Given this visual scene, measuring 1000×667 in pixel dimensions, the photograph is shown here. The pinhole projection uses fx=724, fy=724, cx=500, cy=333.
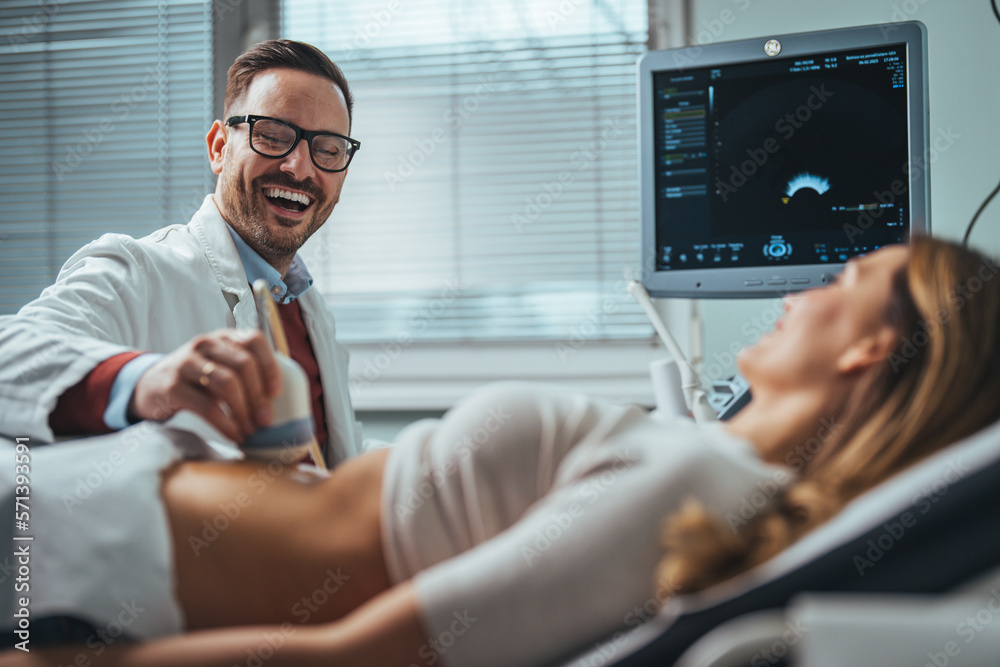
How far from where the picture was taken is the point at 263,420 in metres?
0.69

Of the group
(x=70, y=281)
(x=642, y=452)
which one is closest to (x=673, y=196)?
(x=642, y=452)

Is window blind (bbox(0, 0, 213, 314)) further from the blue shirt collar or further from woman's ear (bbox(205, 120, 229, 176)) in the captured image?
the blue shirt collar

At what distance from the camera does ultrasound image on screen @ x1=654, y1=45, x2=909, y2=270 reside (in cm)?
134

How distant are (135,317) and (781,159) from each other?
3.90 ft

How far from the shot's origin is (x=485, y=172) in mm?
1992

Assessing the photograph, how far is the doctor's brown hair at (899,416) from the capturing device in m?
0.55

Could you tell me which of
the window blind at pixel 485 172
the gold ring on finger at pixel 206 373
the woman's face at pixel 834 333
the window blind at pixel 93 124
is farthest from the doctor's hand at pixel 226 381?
the window blind at pixel 93 124

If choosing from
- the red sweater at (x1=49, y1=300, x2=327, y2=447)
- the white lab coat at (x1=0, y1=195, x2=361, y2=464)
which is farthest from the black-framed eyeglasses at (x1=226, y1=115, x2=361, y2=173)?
the red sweater at (x1=49, y1=300, x2=327, y2=447)

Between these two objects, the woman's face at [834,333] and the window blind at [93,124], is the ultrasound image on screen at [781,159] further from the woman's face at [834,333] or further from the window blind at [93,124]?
the window blind at [93,124]

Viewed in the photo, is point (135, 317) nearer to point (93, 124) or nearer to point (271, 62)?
point (271, 62)

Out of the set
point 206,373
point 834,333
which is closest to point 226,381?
point 206,373

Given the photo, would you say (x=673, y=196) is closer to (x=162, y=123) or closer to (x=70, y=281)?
(x=70, y=281)

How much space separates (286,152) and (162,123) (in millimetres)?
880

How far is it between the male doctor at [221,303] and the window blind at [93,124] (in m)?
0.64
